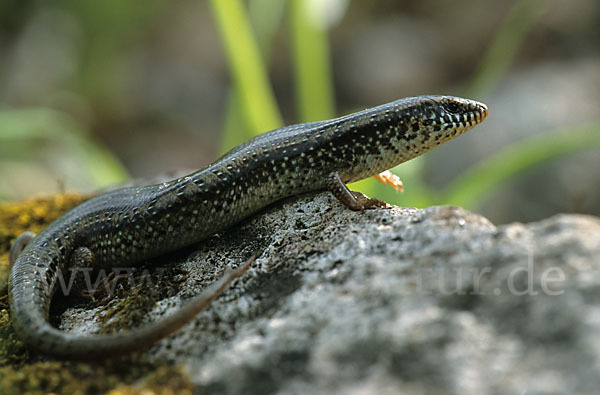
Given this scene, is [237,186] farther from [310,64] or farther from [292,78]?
[292,78]

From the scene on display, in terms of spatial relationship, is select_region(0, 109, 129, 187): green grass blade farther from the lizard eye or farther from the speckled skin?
the lizard eye

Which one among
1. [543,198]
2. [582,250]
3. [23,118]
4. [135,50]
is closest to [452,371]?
[582,250]

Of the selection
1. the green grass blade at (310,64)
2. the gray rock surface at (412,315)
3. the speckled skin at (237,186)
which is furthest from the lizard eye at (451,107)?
the green grass blade at (310,64)

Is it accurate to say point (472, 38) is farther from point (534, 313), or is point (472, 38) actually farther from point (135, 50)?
point (534, 313)

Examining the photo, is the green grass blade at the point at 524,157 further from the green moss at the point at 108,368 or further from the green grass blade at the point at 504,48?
the green grass blade at the point at 504,48

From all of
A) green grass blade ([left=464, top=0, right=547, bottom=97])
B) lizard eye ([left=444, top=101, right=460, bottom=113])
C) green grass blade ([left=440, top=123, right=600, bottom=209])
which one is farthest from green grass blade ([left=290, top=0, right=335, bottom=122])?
green grass blade ([left=464, top=0, right=547, bottom=97])

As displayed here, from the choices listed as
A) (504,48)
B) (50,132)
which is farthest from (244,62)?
(504,48)
